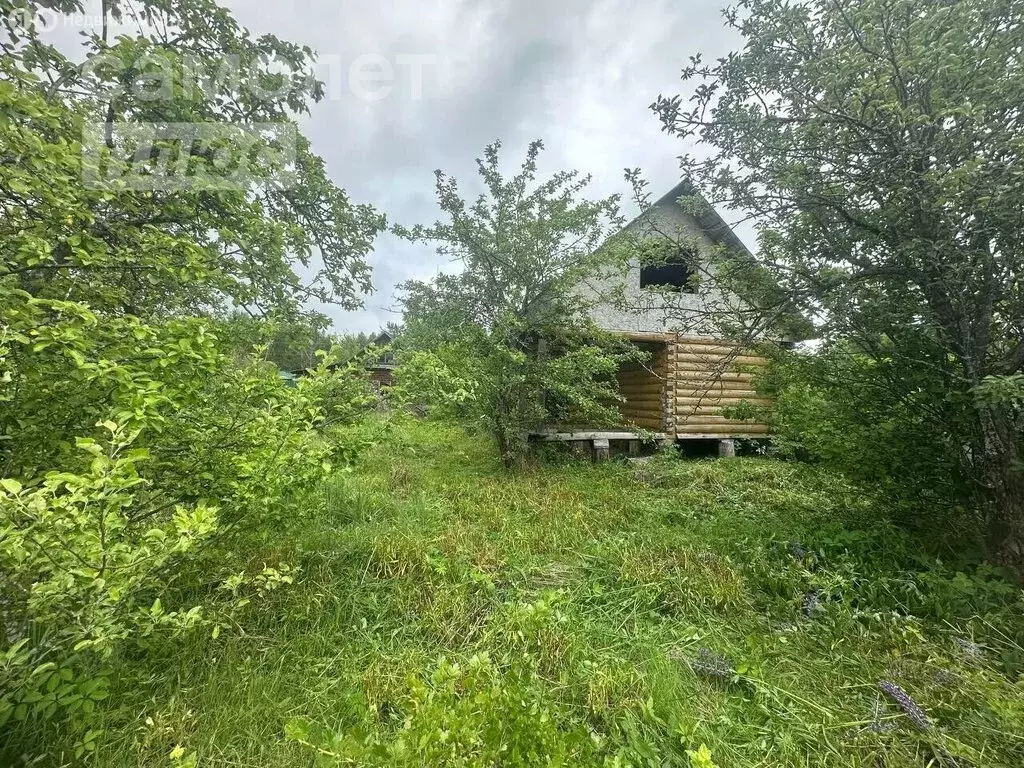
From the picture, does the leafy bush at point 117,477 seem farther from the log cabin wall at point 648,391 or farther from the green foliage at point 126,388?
the log cabin wall at point 648,391

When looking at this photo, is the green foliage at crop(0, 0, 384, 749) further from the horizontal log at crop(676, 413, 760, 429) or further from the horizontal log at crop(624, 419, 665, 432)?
the horizontal log at crop(676, 413, 760, 429)

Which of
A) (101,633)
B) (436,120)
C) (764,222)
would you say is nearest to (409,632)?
(101,633)

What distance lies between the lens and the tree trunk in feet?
9.09

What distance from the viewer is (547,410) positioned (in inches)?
285

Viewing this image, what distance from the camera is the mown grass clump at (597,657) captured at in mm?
1683

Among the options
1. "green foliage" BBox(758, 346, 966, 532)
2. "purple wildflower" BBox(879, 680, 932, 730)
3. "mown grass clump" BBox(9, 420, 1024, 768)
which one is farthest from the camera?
"green foliage" BBox(758, 346, 966, 532)

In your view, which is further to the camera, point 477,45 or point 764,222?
point 477,45

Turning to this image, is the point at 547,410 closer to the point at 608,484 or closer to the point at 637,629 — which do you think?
the point at 608,484

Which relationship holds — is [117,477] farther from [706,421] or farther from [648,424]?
[706,421]

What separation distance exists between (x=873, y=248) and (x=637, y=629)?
299 cm

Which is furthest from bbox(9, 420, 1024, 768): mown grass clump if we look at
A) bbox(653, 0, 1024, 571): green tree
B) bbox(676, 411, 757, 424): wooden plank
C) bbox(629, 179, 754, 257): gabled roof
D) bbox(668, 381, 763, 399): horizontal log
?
bbox(668, 381, 763, 399): horizontal log

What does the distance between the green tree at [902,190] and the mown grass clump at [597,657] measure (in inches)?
44.7

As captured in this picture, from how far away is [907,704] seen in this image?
1866mm

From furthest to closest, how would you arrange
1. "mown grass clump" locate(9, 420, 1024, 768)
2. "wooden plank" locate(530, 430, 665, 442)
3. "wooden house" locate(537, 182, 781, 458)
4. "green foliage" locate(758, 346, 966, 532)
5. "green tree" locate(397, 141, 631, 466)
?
1. "wooden house" locate(537, 182, 781, 458)
2. "wooden plank" locate(530, 430, 665, 442)
3. "green tree" locate(397, 141, 631, 466)
4. "green foliage" locate(758, 346, 966, 532)
5. "mown grass clump" locate(9, 420, 1024, 768)
